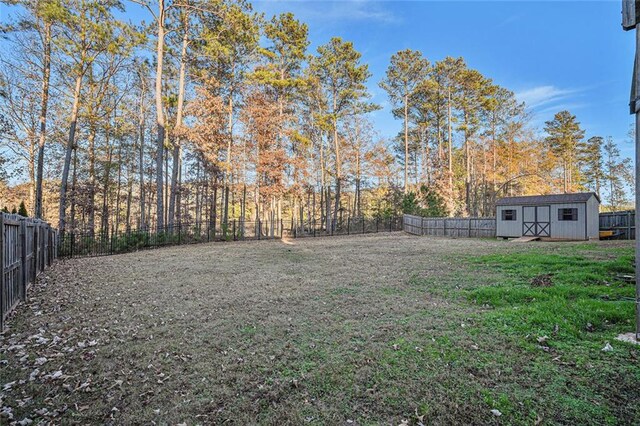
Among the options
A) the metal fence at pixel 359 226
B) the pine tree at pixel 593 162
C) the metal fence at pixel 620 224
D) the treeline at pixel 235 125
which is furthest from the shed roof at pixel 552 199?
the pine tree at pixel 593 162

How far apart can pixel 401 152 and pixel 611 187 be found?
1075 inches

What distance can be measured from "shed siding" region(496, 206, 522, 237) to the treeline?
6409 millimetres

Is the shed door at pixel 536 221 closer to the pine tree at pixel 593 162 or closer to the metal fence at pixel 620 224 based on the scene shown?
the metal fence at pixel 620 224

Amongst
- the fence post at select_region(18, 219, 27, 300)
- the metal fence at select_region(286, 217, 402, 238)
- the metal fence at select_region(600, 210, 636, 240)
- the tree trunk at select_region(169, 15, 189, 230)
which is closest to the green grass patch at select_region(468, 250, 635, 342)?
the fence post at select_region(18, 219, 27, 300)

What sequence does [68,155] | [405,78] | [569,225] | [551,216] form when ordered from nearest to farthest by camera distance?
1. [68,155]
2. [569,225]
3. [551,216]
4. [405,78]

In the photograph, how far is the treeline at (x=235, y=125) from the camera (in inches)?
604

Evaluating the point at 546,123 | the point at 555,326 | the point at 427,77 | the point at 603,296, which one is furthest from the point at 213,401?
the point at 546,123

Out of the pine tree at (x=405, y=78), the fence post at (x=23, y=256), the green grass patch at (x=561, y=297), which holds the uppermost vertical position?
the pine tree at (x=405, y=78)

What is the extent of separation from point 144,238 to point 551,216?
2144cm

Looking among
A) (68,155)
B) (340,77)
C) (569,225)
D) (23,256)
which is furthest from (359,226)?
(23,256)

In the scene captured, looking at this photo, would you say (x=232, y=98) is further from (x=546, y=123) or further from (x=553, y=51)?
(x=546, y=123)

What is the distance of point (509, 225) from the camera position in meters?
17.8

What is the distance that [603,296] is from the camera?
4781 mm

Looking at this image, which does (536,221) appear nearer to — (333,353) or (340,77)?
(340,77)
